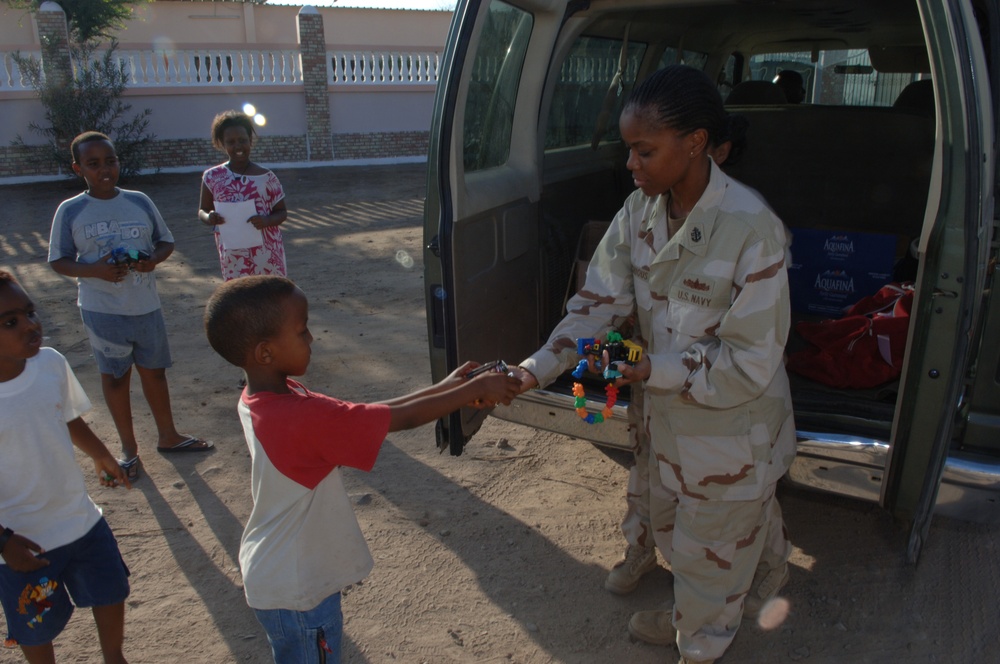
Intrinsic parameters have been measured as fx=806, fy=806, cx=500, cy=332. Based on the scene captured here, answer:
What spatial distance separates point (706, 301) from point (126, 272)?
8.72ft

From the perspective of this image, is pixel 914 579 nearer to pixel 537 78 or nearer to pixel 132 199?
pixel 537 78

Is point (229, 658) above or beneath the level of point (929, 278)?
beneath

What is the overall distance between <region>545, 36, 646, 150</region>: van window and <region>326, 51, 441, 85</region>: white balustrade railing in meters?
13.1

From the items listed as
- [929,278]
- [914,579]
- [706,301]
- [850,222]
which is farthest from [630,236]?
[850,222]

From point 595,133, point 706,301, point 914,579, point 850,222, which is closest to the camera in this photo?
point 706,301

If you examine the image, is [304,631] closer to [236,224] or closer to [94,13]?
[236,224]

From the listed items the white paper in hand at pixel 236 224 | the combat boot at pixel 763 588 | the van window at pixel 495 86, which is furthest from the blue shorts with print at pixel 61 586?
the white paper in hand at pixel 236 224

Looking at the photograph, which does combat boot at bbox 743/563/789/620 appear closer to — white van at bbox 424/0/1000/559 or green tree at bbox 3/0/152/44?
white van at bbox 424/0/1000/559

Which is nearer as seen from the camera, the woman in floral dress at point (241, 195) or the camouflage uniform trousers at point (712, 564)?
the camouflage uniform trousers at point (712, 564)

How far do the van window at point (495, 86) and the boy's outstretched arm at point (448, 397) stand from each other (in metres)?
1.36

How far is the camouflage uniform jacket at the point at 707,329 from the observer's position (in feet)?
7.34

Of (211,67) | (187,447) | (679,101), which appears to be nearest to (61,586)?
(187,447)

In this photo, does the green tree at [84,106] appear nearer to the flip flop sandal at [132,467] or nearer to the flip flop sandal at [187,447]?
the flip flop sandal at [187,447]

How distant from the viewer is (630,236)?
8.57 feet
